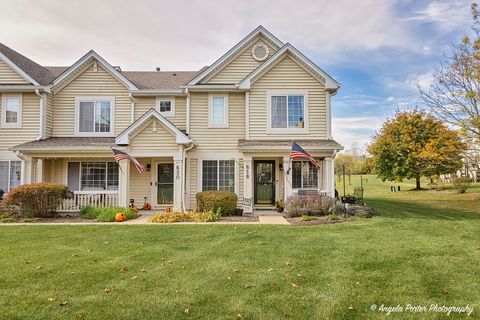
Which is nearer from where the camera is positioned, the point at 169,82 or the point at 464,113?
the point at 464,113

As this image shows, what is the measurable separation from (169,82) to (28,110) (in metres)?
6.94

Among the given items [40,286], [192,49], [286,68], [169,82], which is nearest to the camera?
[40,286]

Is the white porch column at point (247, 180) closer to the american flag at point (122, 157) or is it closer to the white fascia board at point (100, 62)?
the american flag at point (122, 157)

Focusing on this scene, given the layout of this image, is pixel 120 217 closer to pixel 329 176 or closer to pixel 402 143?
pixel 329 176

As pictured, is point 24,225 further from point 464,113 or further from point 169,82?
point 464,113

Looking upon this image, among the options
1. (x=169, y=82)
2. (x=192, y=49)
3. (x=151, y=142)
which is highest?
(x=192, y=49)

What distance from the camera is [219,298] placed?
4.48m

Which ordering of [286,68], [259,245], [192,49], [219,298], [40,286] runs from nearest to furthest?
1. [219,298]
2. [40,286]
3. [259,245]
4. [286,68]
5. [192,49]

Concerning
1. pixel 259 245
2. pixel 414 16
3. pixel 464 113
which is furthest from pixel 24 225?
pixel 464 113

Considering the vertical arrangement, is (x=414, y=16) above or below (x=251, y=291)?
above

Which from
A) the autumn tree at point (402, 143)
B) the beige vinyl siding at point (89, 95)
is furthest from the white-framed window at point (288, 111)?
the autumn tree at point (402, 143)

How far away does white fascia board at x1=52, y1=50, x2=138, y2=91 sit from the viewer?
14.4m

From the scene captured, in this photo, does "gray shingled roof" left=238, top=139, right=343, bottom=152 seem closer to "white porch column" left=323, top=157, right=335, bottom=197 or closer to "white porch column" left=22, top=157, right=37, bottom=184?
"white porch column" left=323, top=157, right=335, bottom=197

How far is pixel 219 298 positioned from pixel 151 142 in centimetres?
976
